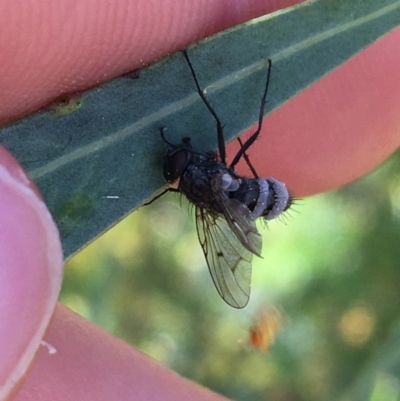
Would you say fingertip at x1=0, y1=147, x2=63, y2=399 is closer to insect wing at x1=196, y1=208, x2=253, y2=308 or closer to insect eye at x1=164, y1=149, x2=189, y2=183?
insect eye at x1=164, y1=149, x2=189, y2=183

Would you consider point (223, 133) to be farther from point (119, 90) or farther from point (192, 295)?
point (192, 295)

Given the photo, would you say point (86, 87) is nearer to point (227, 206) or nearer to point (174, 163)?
point (174, 163)

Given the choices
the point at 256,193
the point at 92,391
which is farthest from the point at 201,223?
the point at 92,391

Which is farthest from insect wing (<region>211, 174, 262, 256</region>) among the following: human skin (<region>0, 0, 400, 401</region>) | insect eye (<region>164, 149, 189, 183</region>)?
human skin (<region>0, 0, 400, 401</region>)

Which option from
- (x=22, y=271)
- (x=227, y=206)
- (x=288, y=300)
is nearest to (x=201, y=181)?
(x=227, y=206)

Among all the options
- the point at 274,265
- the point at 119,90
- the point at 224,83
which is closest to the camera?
the point at 119,90

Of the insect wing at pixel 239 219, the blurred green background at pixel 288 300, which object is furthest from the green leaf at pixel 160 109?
the blurred green background at pixel 288 300
